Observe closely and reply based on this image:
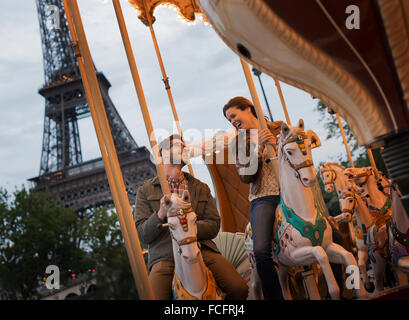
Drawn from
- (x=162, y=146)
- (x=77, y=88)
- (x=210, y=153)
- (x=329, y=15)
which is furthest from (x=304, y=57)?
(x=77, y=88)

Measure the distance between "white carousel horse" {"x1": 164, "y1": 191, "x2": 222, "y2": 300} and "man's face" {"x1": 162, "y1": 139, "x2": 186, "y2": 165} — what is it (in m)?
0.57

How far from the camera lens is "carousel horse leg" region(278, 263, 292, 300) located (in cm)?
261

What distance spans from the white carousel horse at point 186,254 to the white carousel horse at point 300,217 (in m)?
0.59

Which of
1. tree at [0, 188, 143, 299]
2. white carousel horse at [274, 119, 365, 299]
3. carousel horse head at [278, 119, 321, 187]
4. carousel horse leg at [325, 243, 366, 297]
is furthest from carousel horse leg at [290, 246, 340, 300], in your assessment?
tree at [0, 188, 143, 299]

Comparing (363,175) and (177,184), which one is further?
(363,175)

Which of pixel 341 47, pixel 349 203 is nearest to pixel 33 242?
pixel 349 203

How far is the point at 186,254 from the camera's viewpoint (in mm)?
1852

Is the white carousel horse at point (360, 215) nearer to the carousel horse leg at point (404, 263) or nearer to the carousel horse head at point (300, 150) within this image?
the carousel horse leg at point (404, 263)

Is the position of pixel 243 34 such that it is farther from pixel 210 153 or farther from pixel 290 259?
pixel 210 153

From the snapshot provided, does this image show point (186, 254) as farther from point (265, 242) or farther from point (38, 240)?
point (38, 240)

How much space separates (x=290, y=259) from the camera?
240cm

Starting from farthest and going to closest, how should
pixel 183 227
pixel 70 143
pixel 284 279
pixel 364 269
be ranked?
pixel 70 143 → pixel 364 269 → pixel 284 279 → pixel 183 227

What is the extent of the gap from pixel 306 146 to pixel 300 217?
1.46 feet
